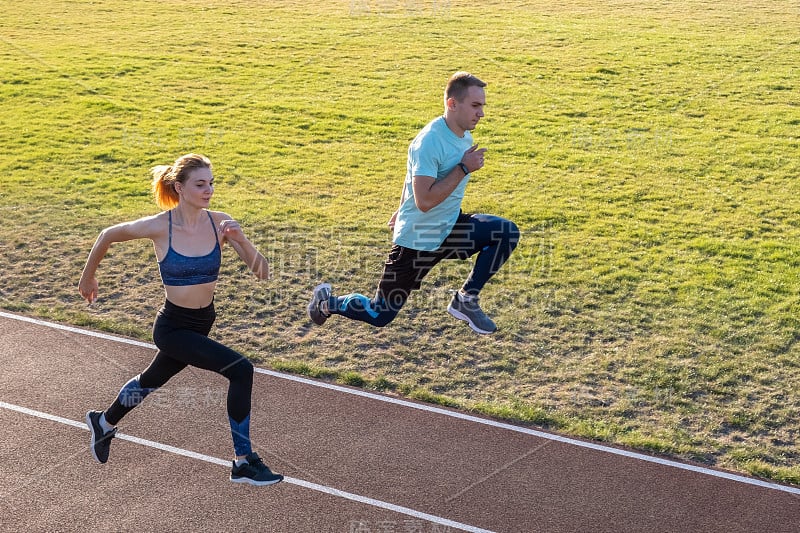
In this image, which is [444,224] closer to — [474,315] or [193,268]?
[474,315]

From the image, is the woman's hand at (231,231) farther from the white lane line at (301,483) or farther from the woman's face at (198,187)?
the white lane line at (301,483)

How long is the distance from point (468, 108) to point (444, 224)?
36.6 inches

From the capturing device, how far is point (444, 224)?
7332mm

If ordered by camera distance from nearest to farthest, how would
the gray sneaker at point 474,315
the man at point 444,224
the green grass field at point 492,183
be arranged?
the man at point 444,224 → the gray sneaker at point 474,315 → the green grass field at point 492,183

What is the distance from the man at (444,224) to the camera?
22.8 feet

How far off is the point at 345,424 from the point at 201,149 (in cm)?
1121

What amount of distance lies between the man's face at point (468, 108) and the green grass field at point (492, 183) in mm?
3158

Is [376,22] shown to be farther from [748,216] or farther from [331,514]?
[331,514]

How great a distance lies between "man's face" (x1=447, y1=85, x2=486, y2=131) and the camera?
274 inches

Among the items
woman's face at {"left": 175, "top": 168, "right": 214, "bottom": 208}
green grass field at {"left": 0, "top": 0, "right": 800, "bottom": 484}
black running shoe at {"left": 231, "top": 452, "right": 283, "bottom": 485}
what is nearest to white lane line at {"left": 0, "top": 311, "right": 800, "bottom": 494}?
green grass field at {"left": 0, "top": 0, "right": 800, "bottom": 484}

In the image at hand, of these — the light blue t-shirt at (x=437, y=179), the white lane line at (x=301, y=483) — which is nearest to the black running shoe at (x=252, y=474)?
the white lane line at (x=301, y=483)

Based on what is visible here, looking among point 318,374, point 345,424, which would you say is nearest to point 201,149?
point 318,374

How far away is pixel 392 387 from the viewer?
949cm

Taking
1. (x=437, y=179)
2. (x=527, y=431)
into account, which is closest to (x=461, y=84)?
(x=437, y=179)
